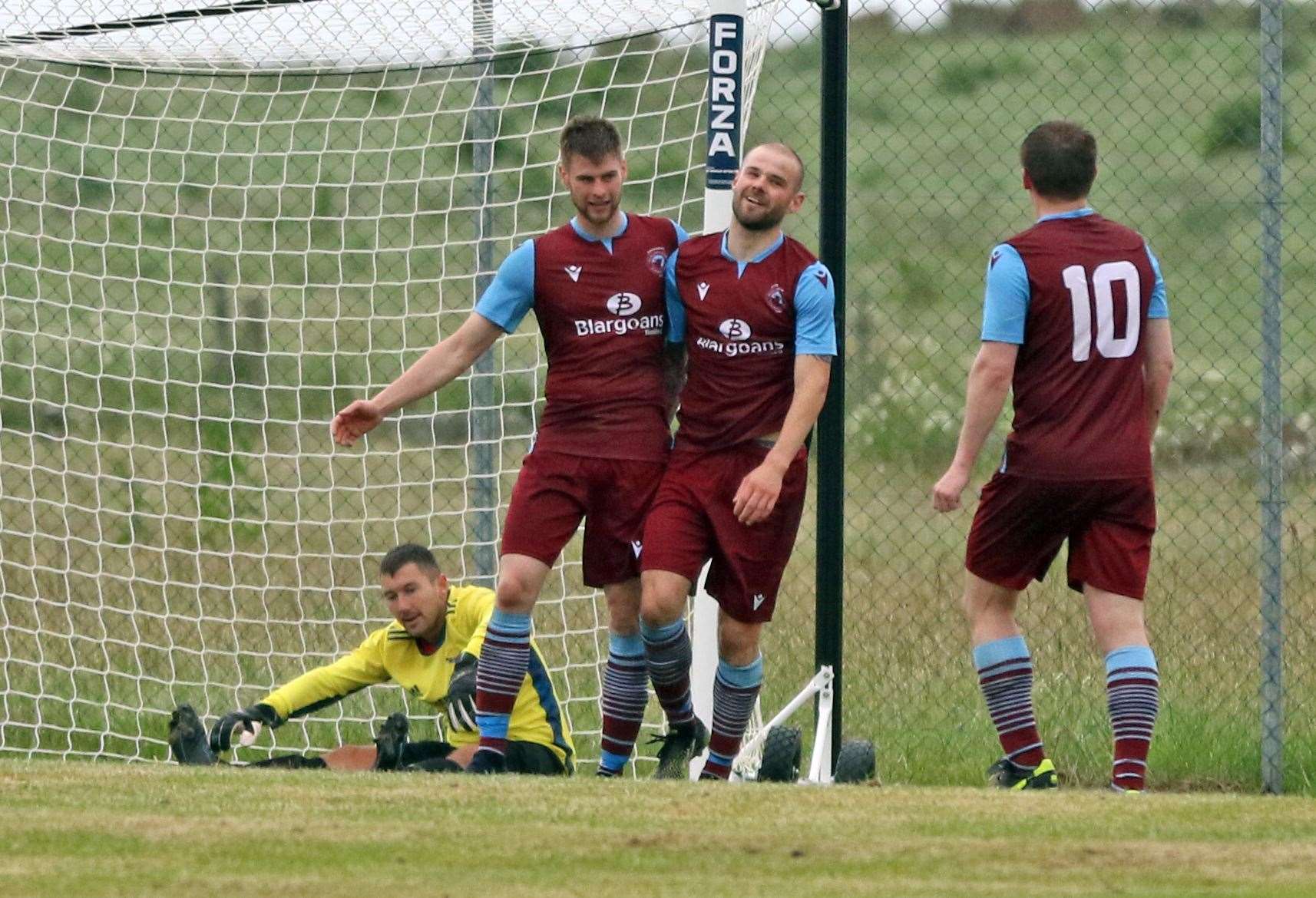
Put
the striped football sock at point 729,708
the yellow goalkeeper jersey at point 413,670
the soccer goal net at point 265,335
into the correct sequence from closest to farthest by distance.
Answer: the striped football sock at point 729,708, the yellow goalkeeper jersey at point 413,670, the soccer goal net at point 265,335

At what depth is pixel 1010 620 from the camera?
6.05 metres

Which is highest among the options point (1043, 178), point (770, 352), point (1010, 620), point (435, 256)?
point (435, 256)

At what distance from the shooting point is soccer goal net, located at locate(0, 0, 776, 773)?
849cm

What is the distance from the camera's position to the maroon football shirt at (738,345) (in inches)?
242

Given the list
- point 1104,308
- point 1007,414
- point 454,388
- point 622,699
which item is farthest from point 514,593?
point 1007,414

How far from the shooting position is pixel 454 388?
14.1 metres

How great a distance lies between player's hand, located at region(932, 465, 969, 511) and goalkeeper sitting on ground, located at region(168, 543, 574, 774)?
170 cm

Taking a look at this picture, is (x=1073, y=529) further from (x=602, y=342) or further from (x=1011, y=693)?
(x=602, y=342)

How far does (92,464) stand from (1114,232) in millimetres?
9612

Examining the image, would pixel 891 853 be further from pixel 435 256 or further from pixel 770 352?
pixel 435 256

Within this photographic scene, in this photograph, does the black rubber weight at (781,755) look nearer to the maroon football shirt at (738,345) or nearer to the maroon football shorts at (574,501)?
the maroon football shorts at (574,501)

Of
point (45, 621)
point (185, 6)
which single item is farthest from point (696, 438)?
point (45, 621)

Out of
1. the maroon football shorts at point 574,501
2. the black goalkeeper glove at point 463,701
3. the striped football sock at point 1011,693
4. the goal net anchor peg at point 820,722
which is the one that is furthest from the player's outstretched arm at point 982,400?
the black goalkeeper glove at point 463,701

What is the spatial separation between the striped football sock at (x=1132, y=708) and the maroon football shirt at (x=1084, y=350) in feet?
1.81
